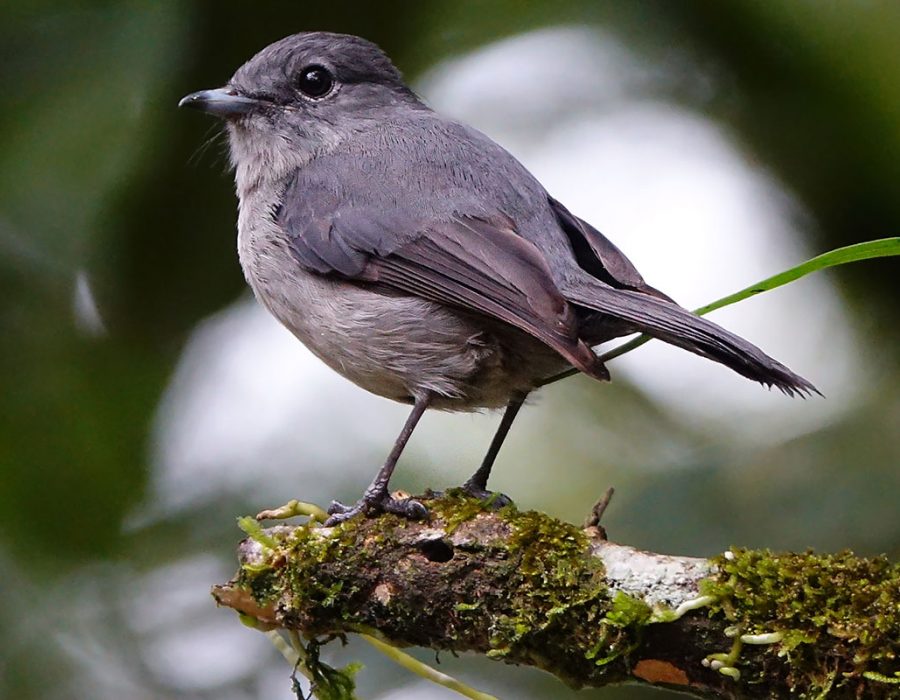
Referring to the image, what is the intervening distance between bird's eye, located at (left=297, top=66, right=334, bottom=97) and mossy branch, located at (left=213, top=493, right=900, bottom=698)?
1584mm

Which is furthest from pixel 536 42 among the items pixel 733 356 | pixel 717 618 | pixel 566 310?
pixel 717 618

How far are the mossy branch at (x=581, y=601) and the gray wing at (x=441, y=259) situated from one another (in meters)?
0.47

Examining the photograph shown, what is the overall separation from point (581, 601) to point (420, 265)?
43.2 inches

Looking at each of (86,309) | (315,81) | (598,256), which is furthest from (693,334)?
(86,309)

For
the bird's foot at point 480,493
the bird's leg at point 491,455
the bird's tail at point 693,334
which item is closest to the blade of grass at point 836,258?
the bird's tail at point 693,334

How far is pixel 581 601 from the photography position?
92.4 inches

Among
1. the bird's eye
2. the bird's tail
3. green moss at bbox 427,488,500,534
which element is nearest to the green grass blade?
the bird's tail

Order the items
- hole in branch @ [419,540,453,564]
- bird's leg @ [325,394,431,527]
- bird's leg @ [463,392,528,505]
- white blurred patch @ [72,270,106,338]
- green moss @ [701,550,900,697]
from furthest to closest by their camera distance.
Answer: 1. white blurred patch @ [72,270,106,338]
2. bird's leg @ [463,392,528,505]
3. bird's leg @ [325,394,431,527]
4. hole in branch @ [419,540,453,564]
5. green moss @ [701,550,900,697]

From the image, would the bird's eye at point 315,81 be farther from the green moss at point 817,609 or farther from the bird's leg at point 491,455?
the green moss at point 817,609

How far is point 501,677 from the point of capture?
3641 millimetres

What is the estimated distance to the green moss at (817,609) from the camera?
2.06 metres

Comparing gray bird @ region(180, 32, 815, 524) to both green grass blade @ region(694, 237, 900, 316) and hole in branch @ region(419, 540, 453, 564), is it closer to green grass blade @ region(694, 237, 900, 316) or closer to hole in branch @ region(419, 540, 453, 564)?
hole in branch @ region(419, 540, 453, 564)

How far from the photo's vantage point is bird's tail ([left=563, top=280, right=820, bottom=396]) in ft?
8.48

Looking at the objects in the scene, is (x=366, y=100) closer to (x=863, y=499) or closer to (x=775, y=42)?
(x=775, y=42)
